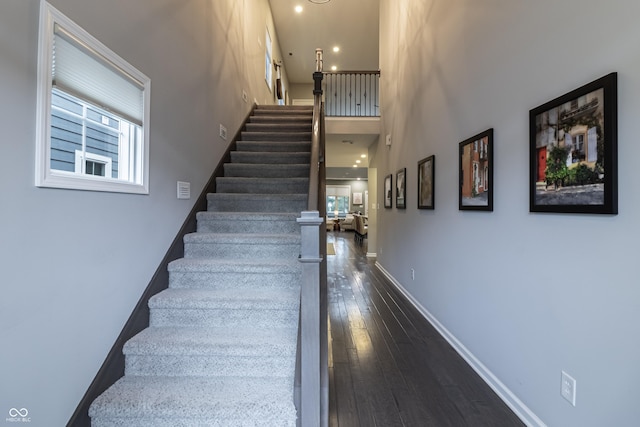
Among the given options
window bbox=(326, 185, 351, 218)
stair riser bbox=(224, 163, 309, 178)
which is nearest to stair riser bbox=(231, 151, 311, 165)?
stair riser bbox=(224, 163, 309, 178)

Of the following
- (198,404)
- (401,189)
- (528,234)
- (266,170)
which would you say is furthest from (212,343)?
(401,189)

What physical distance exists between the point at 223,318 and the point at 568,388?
191cm

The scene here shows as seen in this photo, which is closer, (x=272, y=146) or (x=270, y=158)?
(x=270, y=158)

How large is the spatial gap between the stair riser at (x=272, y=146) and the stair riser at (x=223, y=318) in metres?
2.42

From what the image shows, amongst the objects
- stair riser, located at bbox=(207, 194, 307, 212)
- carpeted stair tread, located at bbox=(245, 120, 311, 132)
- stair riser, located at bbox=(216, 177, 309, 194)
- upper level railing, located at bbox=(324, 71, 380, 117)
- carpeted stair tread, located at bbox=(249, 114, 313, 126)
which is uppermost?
upper level railing, located at bbox=(324, 71, 380, 117)

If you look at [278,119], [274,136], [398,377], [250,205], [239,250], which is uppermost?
[278,119]

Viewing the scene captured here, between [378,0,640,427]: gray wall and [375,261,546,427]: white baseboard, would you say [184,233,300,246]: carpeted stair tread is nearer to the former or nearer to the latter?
[378,0,640,427]: gray wall

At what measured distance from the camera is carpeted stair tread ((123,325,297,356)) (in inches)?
67.1

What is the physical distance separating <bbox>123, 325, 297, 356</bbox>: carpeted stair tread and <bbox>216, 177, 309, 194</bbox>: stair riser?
166 centimetres

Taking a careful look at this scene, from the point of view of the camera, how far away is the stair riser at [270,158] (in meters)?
3.63

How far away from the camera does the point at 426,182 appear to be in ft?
10.4

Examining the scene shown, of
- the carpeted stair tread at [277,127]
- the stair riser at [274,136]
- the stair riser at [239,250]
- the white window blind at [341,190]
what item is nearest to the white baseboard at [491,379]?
the stair riser at [239,250]

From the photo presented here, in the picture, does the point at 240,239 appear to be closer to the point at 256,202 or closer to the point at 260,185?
the point at 256,202

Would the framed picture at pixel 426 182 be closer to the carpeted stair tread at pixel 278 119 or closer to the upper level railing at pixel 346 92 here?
the carpeted stair tread at pixel 278 119
